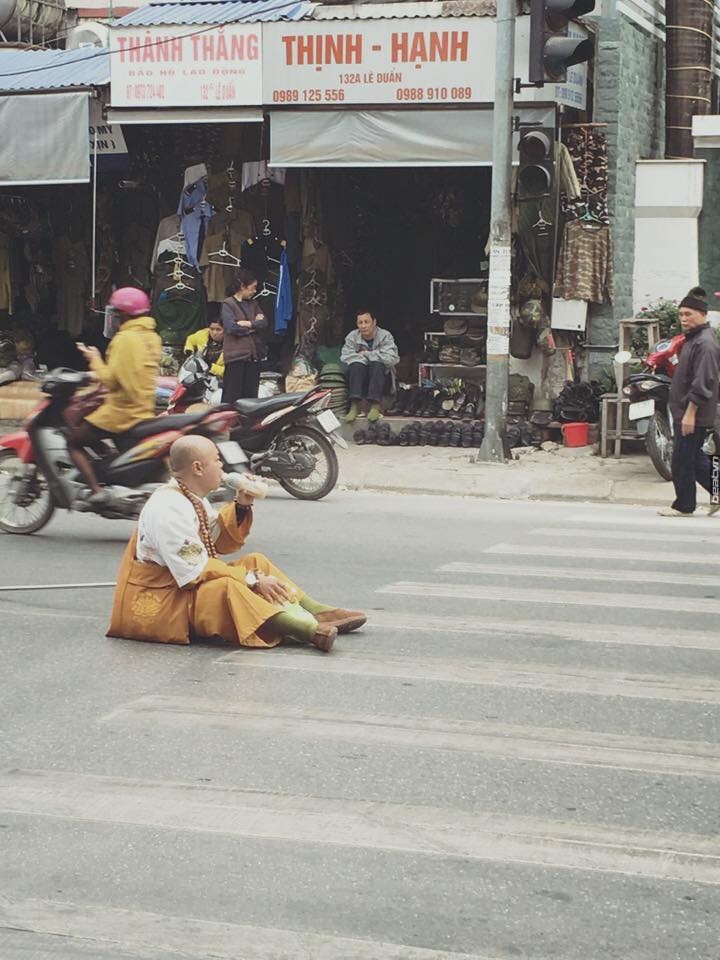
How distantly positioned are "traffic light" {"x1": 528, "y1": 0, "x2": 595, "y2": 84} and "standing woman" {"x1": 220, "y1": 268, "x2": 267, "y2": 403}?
4.05 m

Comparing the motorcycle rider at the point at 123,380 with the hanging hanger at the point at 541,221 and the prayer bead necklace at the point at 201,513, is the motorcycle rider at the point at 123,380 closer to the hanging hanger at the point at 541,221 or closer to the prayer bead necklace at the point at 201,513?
the prayer bead necklace at the point at 201,513

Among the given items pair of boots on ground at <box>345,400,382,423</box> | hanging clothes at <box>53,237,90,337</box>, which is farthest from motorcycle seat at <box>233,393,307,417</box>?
hanging clothes at <box>53,237,90,337</box>

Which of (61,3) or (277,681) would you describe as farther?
(61,3)

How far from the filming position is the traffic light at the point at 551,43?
14258 millimetres

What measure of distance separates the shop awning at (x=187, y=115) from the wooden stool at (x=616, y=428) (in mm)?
5106

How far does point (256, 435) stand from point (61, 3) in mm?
12252

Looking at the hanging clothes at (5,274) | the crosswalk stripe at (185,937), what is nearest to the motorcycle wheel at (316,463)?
the crosswalk stripe at (185,937)

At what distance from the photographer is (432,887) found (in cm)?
446

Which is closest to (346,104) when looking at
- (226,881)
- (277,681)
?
(277,681)

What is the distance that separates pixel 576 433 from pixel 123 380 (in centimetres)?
731

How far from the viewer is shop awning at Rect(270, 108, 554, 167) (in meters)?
16.8

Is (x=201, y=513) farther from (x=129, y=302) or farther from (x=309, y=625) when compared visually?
(x=129, y=302)

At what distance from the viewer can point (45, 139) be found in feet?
61.4

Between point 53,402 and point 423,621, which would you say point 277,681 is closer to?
point 423,621
